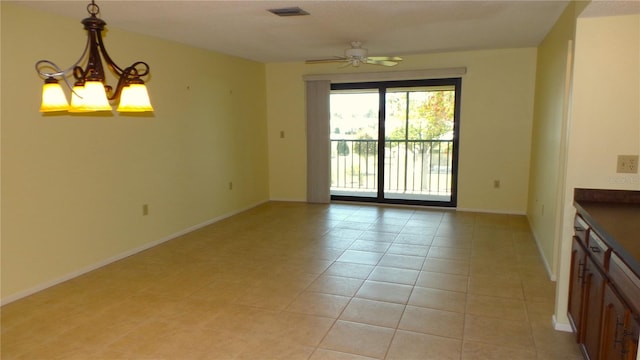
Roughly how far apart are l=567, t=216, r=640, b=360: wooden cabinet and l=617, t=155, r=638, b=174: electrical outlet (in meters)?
0.37

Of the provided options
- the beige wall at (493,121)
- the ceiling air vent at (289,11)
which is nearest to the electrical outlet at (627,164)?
the ceiling air vent at (289,11)

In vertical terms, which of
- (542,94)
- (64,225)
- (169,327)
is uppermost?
(542,94)

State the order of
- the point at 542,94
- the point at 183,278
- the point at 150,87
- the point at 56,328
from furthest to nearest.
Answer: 1. the point at 542,94
2. the point at 150,87
3. the point at 183,278
4. the point at 56,328

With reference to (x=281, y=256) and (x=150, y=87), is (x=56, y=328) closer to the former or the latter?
(x=281, y=256)

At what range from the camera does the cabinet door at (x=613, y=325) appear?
1.66 meters

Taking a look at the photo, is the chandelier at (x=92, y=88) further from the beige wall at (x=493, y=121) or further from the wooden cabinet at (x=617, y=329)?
the beige wall at (x=493, y=121)

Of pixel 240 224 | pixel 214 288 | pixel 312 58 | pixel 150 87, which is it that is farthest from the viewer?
pixel 312 58

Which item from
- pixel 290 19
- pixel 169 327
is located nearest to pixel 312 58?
pixel 290 19

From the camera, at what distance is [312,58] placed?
6180 millimetres

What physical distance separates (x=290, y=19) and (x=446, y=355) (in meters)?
2.92

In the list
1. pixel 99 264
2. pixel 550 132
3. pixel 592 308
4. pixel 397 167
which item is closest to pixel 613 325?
pixel 592 308

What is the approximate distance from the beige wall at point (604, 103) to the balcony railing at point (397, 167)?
382 centimetres

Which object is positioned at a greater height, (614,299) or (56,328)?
(614,299)

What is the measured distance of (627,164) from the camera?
237 centimetres
